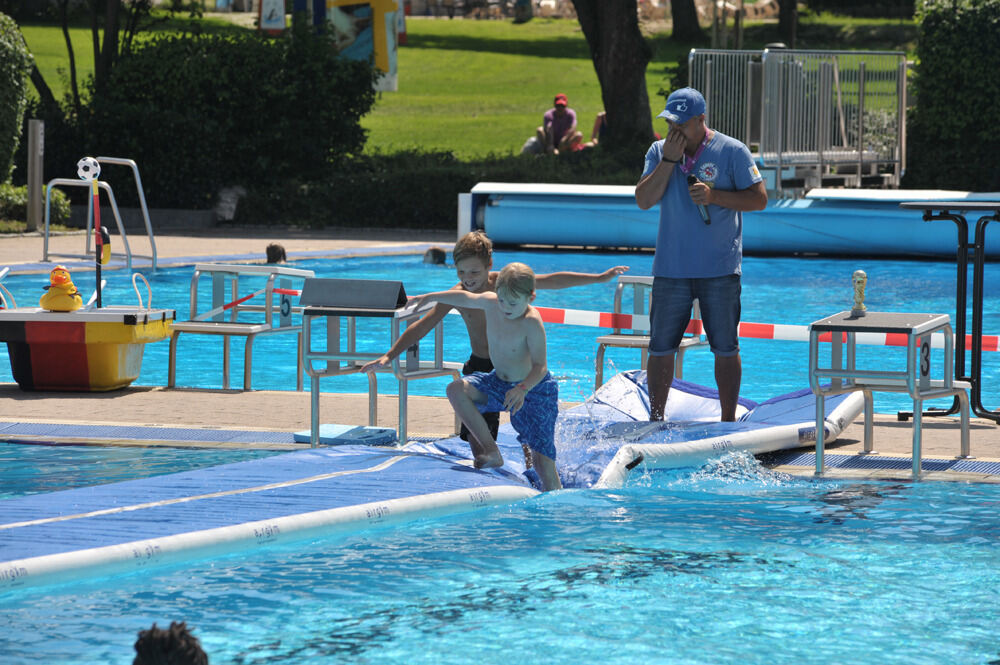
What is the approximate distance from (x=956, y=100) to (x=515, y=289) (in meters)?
19.6

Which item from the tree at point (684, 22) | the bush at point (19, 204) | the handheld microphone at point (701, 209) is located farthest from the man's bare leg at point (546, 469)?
the tree at point (684, 22)

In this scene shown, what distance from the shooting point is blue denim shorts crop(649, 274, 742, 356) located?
27.6ft

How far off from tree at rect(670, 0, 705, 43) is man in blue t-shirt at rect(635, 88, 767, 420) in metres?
54.6

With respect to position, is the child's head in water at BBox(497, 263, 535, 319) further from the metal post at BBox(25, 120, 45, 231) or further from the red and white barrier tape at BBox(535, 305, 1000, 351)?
the metal post at BBox(25, 120, 45, 231)

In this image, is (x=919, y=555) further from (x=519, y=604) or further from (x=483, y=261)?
(x=483, y=261)

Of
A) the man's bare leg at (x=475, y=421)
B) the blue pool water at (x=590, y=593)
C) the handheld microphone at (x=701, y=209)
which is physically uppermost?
the handheld microphone at (x=701, y=209)

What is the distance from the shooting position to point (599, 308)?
17.2 meters

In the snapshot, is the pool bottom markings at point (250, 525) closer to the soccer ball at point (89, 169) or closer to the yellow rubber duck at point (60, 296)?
the yellow rubber duck at point (60, 296)

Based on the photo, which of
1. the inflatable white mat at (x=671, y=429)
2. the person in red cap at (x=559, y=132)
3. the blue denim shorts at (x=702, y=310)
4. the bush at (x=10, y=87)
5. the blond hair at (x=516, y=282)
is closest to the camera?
the blond hair at (x=516, y=282)

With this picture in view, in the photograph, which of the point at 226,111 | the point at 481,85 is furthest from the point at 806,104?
the point at 481,85

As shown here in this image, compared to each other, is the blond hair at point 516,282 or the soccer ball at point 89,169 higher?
the soccer ball at point 89,169

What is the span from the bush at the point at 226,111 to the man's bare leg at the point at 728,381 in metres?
18.3

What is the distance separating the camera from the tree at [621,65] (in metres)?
27.4

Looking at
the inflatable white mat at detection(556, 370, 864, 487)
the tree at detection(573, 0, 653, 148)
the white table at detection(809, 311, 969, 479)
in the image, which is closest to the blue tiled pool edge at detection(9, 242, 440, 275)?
the tree at detection(573, 0, 653, 148)
